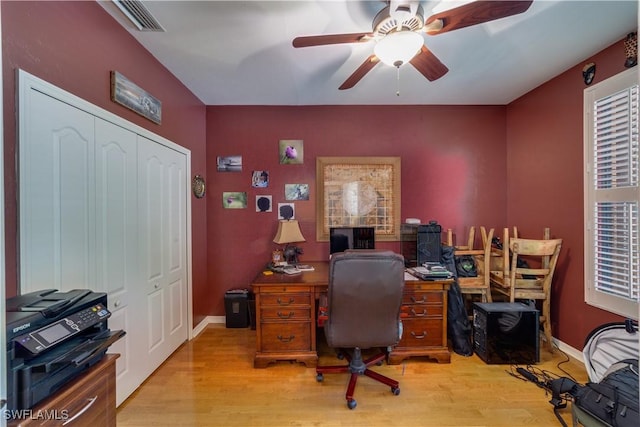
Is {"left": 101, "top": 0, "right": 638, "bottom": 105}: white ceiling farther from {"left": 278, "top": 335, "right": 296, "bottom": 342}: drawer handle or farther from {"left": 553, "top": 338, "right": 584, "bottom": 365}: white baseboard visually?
{"left": 553, "top": 338, "right": 584, "bottom": 365}: white baseboard

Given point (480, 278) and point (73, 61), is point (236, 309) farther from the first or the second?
point (480, 278)

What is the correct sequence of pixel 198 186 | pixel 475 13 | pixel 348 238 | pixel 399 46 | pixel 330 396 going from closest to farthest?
pixel 475 13 → pixel 399 46 → pixel 330 396 → pixel 348 238 → pixel 198 186

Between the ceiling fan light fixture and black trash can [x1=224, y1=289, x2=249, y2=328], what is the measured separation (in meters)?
2.72

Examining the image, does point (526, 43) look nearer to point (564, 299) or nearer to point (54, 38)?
point (564, 299)

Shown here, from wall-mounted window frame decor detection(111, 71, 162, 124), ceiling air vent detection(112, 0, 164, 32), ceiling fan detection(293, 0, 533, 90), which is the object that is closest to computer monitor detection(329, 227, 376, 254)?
ceiling fan detection(293, 0, 533, 90)

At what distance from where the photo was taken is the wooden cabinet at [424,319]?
7.73 ft

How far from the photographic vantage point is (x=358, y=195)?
322cm

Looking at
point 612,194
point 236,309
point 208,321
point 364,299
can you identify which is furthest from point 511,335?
point 208,321

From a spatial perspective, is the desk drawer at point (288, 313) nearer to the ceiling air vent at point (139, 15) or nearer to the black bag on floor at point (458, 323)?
the black bag on floor at point (458, 323)

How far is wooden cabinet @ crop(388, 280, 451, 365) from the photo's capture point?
92.8 inches

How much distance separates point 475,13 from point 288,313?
2378 millimetres

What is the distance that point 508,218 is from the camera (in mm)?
3287

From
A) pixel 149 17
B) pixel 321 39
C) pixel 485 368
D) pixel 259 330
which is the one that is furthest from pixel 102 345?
pixel 485 368

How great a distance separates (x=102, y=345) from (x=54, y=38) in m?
1.59
